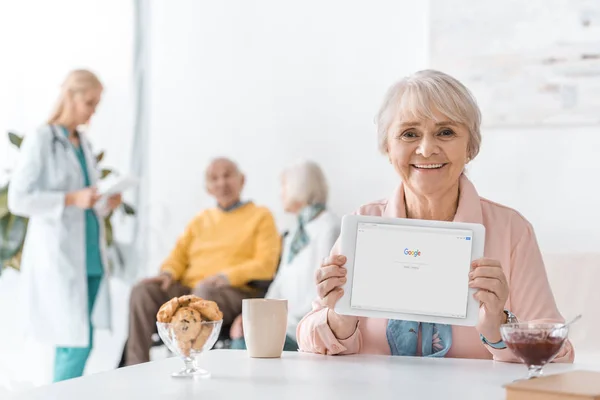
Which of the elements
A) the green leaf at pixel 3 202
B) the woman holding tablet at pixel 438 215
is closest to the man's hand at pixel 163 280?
the green leaf at pixel 3 202

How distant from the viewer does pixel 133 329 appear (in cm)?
388

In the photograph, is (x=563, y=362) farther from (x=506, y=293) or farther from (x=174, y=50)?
(x=174, y=50)

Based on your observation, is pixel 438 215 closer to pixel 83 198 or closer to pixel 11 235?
pixel 83 198

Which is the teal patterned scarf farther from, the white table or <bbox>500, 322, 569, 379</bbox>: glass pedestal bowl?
<bbox>500, 322, 569, 379</bbox>: glass pedestal bowl

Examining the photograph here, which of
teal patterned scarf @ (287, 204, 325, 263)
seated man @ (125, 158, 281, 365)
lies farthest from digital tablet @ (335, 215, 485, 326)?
seated man @ (125, 158, 281, 365)

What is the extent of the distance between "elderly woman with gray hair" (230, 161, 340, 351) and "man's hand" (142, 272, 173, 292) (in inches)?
19.9

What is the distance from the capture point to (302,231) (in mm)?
3723

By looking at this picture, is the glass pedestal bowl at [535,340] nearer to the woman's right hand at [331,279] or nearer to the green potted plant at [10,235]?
the woman's right hand at [331,279]

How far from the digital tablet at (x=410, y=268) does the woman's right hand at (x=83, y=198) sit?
2.37 metres

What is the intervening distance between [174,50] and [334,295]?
11.2 feet

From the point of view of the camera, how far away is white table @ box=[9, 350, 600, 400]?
121cm

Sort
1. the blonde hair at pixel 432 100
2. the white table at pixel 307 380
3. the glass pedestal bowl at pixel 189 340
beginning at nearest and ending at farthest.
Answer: the white table at pixel 307 380 < the glass pedestal bowl at pixel 189 340 < the blonde hair at pixel 432 100

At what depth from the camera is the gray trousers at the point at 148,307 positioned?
3762 millimetres

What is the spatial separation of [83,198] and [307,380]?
101 inches
